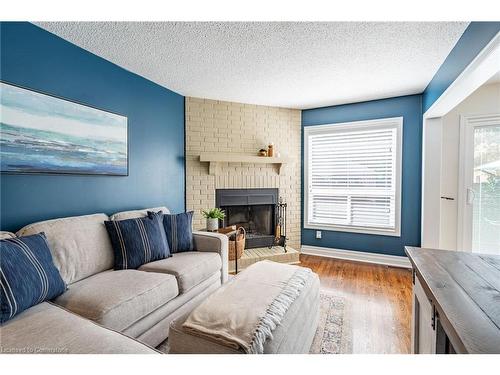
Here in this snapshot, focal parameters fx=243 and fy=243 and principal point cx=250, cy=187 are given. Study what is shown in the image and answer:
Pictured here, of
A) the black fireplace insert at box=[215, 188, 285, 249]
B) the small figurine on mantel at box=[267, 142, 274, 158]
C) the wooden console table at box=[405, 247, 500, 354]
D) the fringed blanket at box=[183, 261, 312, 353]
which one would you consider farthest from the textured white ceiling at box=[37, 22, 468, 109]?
the fringed blanket at box=[183, 261, 312, 353]

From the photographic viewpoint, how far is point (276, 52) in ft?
7.25

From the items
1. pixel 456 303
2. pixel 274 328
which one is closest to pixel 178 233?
pixel 274 328

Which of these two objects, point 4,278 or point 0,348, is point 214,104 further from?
point 0,348

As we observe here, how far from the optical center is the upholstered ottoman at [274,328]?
118 cm

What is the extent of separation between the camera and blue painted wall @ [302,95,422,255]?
3314mm

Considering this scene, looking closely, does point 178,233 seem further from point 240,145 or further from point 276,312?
point 240,145

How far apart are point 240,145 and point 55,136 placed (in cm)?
227

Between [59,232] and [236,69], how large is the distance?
216 centimetres

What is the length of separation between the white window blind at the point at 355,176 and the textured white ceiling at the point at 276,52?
65cm

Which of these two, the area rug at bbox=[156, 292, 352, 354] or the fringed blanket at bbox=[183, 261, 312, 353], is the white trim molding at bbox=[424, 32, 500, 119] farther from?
the area rug at bbox=[156, 292, 352, 354]

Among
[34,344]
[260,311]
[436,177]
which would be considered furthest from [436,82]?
[34,344]

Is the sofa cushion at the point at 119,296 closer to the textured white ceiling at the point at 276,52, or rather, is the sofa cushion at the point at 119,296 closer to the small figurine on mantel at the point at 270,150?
the textured white ceiling at the point at 276,52

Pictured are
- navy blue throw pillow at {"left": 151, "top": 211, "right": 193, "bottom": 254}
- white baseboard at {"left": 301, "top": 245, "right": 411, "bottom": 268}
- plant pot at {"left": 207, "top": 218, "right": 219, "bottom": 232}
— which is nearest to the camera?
navy blue throw pillow at {"left": 151, "top": 211, "right": 193, "bottom": 254}

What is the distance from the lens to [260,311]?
130cm
